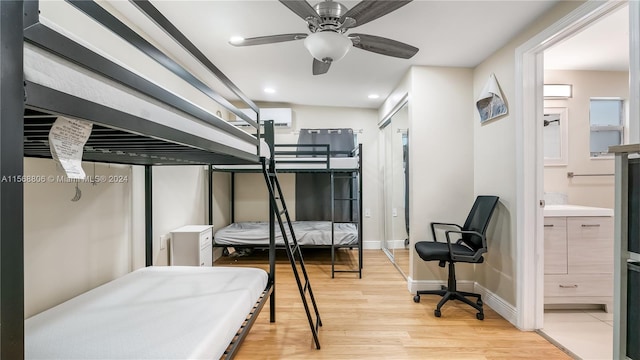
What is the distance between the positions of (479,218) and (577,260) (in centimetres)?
82

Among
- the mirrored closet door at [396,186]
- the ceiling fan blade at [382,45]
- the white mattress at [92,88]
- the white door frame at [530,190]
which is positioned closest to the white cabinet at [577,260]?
the white door frame at [530,190]

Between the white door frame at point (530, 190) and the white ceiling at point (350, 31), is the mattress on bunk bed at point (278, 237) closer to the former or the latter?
the white door frame at point (530, 190)

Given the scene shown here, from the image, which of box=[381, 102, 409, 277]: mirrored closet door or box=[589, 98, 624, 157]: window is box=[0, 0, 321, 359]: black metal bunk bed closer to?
box=[381, 102, 409, 277]: mirrored closet door

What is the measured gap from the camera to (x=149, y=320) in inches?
43.9

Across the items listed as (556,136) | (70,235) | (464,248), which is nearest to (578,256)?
(464,248)

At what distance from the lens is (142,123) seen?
2.49 ft

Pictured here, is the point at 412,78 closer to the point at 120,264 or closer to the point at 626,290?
the point at 626,290

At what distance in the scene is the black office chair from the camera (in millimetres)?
2238

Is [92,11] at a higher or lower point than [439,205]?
higher

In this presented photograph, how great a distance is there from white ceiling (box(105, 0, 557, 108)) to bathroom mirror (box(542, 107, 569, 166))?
1.00 m

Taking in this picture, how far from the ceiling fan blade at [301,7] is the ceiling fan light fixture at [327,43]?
0.33 ft

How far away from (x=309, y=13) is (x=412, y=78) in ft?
5.26

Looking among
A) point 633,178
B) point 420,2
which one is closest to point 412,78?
point 420,2

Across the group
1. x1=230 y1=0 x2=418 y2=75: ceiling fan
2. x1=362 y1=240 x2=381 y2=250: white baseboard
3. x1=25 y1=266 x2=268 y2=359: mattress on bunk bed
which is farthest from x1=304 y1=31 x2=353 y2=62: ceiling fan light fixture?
x1=362 y1=240 x2=381 y2=250: white baseboard
